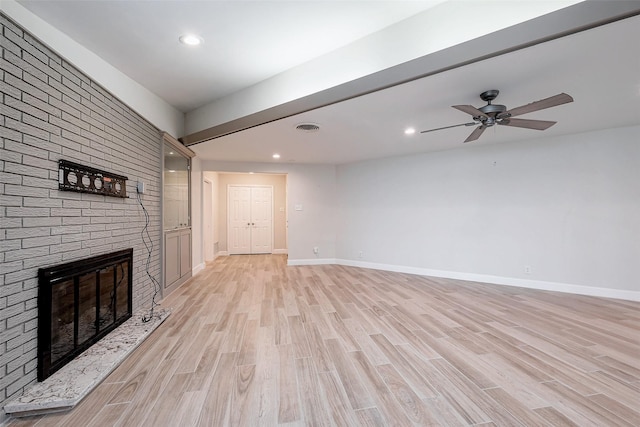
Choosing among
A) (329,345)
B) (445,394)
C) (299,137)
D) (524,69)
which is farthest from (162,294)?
(524,69)

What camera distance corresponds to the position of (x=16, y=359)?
1.76 m

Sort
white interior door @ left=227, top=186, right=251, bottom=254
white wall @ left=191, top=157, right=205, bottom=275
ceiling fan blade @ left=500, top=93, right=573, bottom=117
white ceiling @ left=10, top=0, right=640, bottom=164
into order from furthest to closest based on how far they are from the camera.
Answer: white interior door @ left=227, top=186, right=251, bottom=254 < white wall @ left=191, top=157, right=205, bottom=275 < ceiling fan blade @ left=500, top=93, right=573, bottom=117 < white ceiling @ left=10, top=0, right=640, bottom=164

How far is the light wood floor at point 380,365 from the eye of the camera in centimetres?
170

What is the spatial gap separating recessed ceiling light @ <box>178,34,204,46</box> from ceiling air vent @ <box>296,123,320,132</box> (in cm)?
148

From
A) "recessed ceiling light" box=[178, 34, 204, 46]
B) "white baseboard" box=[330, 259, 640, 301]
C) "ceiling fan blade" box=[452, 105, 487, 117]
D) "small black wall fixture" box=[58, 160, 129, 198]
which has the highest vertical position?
"recessed ceiling light" box=[178, 34, 204, 46]

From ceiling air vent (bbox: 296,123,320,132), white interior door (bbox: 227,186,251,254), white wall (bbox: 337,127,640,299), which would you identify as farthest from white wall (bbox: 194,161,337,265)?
ceiling air vent (bbox: 296,123,320,132)

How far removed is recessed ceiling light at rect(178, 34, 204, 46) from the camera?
97.2 inches

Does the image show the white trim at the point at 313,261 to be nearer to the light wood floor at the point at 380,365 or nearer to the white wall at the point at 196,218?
the white wall at the point at 196,218

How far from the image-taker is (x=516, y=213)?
15.6ft

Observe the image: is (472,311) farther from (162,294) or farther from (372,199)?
(162,294)

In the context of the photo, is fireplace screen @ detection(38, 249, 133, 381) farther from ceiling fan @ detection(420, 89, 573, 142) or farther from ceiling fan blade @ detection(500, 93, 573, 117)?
ceiling fan blade @ detection(500, 93, 573, 117)

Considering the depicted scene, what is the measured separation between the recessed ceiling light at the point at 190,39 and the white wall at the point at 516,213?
Result: 14.4 ft

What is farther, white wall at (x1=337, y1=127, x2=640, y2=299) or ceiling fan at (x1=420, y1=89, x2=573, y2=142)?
white wall at (x1=337, y1=127, x2=640, y2=299)

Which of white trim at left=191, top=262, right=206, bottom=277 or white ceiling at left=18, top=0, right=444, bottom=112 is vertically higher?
white ceiling at left=18, top=0, right=444, bottom=112
